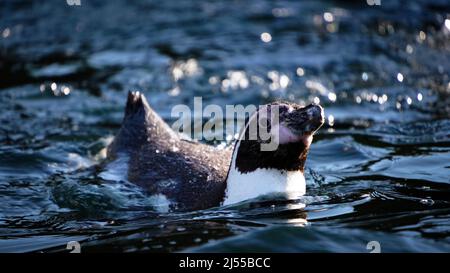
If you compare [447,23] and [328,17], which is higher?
[328,17]

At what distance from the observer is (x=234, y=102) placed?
11250 mm

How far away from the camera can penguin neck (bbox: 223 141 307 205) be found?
6.07 m

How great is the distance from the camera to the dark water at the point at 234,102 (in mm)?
5801

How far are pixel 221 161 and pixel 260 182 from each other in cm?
110

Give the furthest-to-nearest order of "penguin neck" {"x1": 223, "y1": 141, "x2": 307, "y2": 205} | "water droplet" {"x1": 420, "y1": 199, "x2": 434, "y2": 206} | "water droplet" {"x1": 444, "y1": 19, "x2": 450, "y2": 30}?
"water droplet" {"x1": 444, "y1": 19, "x2": 450, "y2": 30}, "water droplet" {"x1": 420, "y1": 199, "x2": 434, "y2": 206}, "penguin neck" {"x1": 223, "y1": 141, "x2": 307, "y2": 205}

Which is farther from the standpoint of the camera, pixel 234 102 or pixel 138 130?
pixel 234 102

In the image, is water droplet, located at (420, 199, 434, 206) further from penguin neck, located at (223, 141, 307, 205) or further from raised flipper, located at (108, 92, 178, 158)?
raised flipper, located at (108, 92, 178, 158)

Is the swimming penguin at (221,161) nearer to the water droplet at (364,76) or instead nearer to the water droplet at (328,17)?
the water droplet at (364,76)

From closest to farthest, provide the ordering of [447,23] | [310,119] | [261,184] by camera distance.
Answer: [310,119], [261,184], [447,23]

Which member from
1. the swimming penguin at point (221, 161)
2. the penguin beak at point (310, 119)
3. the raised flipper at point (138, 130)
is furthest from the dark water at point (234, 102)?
the penguin beak at point (310, 119)

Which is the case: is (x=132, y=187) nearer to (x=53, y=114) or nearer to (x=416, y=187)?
(x=416, y=187)

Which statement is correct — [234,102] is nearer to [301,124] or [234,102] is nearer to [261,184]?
[261,184]

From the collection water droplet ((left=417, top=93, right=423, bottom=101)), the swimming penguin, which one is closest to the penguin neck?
the swimming penguin

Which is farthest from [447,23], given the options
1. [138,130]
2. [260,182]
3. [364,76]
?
[260,182]
